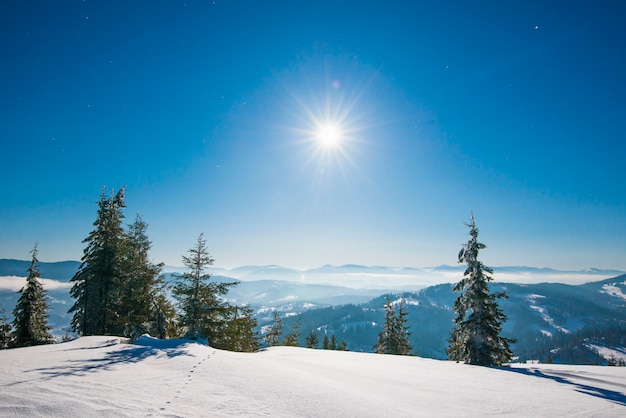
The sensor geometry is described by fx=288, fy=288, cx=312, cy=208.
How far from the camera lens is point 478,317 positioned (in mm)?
20859

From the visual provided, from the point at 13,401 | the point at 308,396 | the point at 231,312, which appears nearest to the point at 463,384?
the point at 308,396

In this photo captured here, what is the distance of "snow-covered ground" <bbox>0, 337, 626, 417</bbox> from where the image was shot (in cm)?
531

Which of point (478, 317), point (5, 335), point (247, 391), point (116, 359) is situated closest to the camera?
point (247, 391)

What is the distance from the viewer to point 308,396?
6578 mm

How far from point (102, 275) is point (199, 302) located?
11449 millimetres

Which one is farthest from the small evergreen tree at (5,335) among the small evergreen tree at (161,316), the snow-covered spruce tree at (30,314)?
the small evergreen tree at (161,316)

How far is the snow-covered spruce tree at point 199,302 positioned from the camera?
21.8 m

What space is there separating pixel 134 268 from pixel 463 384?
2707cm

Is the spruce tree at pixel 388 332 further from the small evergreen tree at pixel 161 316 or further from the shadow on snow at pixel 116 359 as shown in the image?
the shadow on snow at pixel 116 359

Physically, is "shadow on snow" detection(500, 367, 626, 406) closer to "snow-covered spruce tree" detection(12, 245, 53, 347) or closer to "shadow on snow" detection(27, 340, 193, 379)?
"shadow on snow" detection(27, 340, 193, 379)

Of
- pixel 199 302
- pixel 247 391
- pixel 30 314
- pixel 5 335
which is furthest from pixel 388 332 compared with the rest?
pixel 5 335

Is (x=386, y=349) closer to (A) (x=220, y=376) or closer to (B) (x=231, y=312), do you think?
(B) (x=231, y=312)

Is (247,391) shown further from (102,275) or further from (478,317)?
(102,275)

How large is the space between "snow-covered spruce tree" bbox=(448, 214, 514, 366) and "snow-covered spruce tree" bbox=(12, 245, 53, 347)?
3729 centimetres
